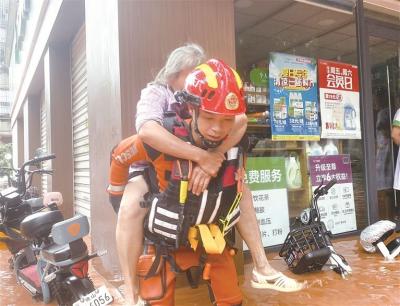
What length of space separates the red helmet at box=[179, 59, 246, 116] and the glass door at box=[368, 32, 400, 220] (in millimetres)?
4590

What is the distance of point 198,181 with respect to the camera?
5.72ft

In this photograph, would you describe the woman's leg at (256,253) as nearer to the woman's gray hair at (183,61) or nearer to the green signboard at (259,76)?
the woman's gray hair at (183,61)

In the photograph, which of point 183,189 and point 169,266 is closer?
point 183,189

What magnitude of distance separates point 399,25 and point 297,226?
12.1ft

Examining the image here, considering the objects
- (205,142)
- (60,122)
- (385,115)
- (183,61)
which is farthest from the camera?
(60,122)

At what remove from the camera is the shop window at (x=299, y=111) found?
468cm

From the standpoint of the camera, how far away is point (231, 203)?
6.16 feet

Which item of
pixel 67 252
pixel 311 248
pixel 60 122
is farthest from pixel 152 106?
pixel 60 122

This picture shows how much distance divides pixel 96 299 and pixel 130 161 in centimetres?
128

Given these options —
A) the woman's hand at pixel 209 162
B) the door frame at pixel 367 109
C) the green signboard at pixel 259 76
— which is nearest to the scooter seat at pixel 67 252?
the woman's hand at pixel 209 162

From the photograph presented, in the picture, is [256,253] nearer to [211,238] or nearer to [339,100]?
[211,238]

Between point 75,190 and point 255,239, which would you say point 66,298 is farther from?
point 75,190

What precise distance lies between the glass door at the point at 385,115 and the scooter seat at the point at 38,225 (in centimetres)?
455

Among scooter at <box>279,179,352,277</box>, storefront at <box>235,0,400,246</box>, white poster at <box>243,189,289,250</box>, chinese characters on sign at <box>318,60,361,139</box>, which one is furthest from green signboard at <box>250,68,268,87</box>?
scooter at <box>279,179,352,277</box>
